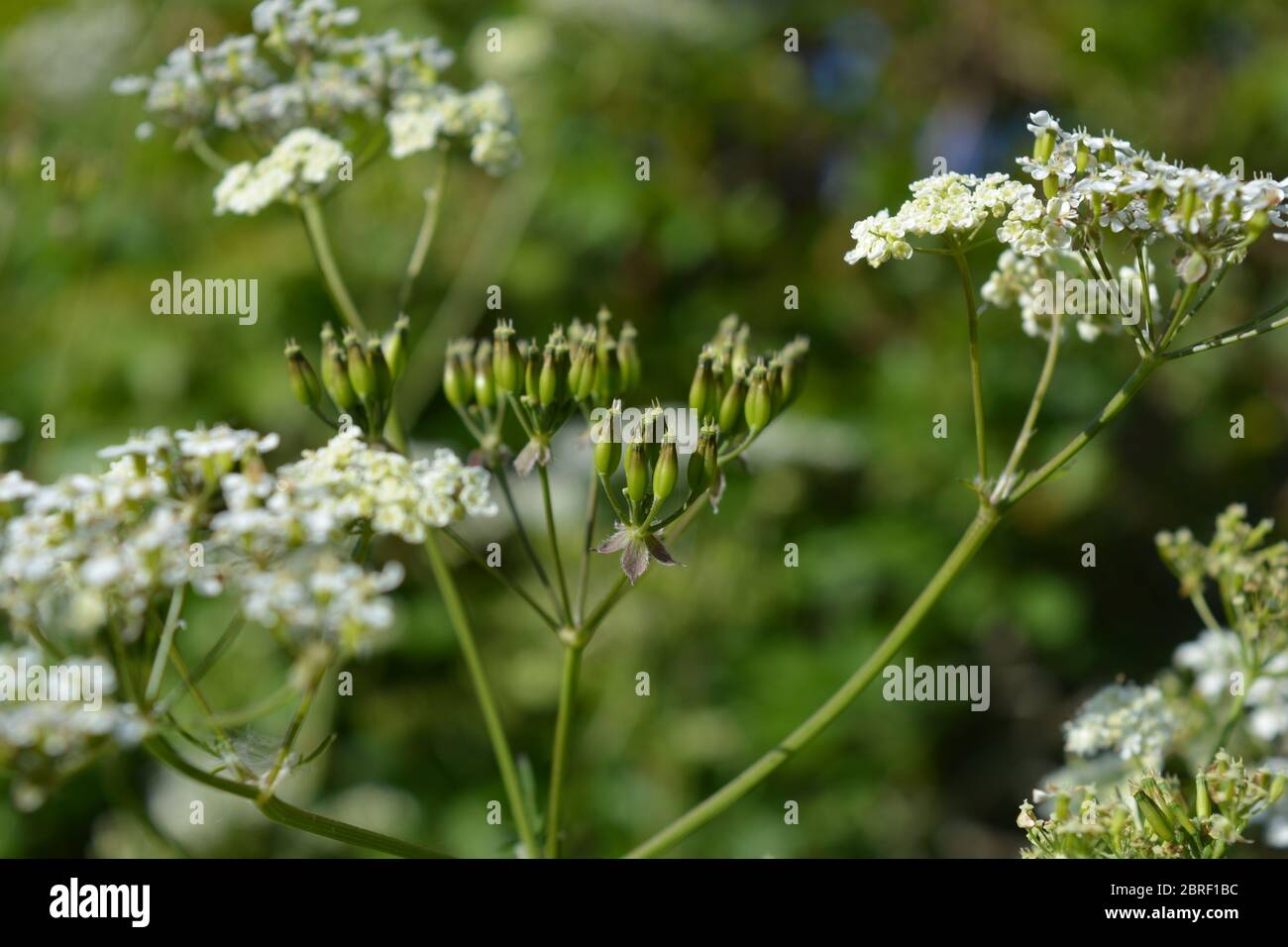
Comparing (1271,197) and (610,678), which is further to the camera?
(610,678)

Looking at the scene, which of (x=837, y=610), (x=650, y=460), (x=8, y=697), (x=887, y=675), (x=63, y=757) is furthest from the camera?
(x=837, y=610)

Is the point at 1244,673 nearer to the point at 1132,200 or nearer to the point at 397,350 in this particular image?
the point at 1132,200

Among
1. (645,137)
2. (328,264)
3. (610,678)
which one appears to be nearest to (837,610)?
(610,678)

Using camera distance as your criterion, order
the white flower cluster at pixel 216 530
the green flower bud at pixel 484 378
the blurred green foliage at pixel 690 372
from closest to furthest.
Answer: the white flower cluster at pixel 216 530 < the green flower bud at pixel 484 378 < the blurred green foliage at pixel 690 372

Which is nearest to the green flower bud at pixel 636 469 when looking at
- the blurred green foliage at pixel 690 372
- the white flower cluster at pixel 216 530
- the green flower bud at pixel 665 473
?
the green flower bud at pixel 665 473

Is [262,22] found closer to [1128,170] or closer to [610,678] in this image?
[1128,170]

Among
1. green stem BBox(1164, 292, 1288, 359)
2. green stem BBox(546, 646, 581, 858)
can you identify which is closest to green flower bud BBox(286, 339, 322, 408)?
green stem BBox(546, 646, 581, 858)

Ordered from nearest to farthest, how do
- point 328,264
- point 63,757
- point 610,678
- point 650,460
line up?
point 63,757, point 650,460, point 328,264, point 610,678

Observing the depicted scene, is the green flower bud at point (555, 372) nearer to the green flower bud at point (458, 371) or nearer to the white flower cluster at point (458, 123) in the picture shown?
the green flower bud at point (458, 371)
